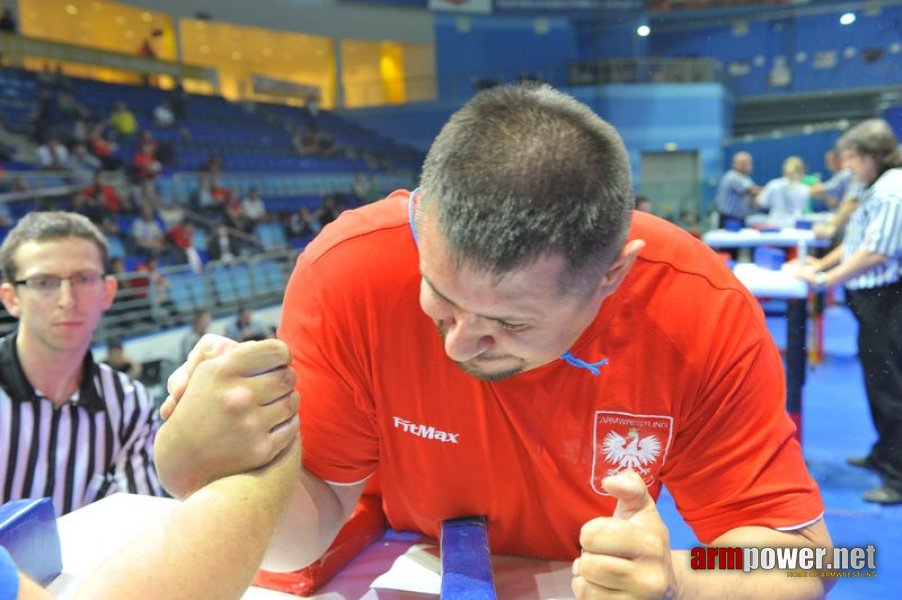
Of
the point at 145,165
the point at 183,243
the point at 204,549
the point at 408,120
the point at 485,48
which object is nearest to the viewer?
the point at 204,549

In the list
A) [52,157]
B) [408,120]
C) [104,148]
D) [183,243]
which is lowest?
[183,243]

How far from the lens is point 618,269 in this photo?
80 cm

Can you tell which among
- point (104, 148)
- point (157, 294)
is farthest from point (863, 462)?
point (104, 148)

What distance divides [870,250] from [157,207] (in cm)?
590

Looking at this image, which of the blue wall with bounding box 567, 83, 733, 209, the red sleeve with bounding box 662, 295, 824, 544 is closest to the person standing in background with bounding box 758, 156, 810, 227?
the blue wall with bounding box 567, 83, 733, 209

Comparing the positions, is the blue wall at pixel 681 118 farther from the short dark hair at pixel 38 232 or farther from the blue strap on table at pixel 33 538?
the blue strap on table at pixel 33 538

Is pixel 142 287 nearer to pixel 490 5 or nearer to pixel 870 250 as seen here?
pixel 870 250

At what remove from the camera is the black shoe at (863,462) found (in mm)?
2795

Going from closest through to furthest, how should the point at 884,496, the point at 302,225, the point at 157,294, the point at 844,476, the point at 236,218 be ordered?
1. the point at 884,496
2. the point at 844,476
3. the point at 157,294
4. the point at 236,218
5. the point at 302,225

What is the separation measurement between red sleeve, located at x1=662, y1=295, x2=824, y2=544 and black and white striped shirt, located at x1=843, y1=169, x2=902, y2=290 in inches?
76.7

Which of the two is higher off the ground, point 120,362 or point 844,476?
point 120,362

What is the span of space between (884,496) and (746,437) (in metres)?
2.15

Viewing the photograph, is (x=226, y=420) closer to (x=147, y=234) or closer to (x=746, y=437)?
(x=746, y=437)

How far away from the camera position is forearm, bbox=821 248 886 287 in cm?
249
